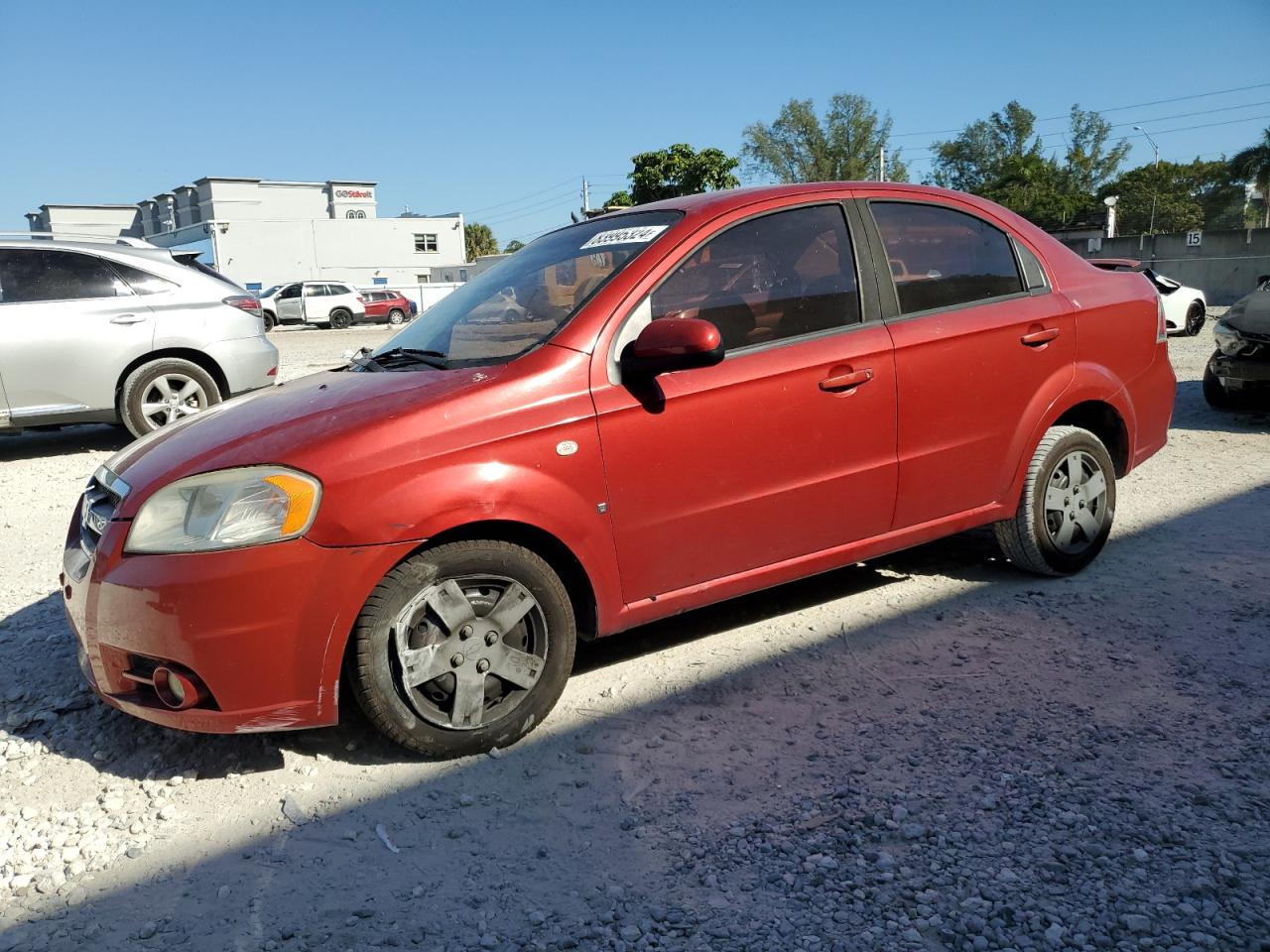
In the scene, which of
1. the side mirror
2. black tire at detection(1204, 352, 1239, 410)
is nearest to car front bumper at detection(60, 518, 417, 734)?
the side mirror

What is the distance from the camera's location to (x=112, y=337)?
770 cm

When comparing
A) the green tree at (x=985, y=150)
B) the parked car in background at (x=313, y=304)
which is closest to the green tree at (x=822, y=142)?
the green tree at (x=985, y=150)

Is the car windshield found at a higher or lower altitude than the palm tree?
lower

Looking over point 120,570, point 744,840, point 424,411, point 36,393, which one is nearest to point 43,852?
point 120,570

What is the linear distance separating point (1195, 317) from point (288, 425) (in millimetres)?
16559

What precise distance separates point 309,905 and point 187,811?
71 centimetres

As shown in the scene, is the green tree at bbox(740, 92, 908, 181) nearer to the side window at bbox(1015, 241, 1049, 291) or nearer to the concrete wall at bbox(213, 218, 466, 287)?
the concrete wall at bbox(213, 218, 466, 287)

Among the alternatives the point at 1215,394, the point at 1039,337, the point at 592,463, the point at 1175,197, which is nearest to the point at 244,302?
the point at 592,463

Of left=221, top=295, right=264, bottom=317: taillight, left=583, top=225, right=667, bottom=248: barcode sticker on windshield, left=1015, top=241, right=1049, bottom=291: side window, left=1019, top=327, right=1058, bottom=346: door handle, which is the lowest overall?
left=1019, top=327, right=1058, bottom=346: door handle

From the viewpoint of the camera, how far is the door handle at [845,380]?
11.8 feet

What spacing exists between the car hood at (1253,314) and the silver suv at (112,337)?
8.08 m

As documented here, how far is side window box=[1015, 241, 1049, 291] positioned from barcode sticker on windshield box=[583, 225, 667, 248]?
5.74 ft

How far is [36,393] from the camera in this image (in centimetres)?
753

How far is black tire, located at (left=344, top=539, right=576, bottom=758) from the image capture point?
2893 mm
